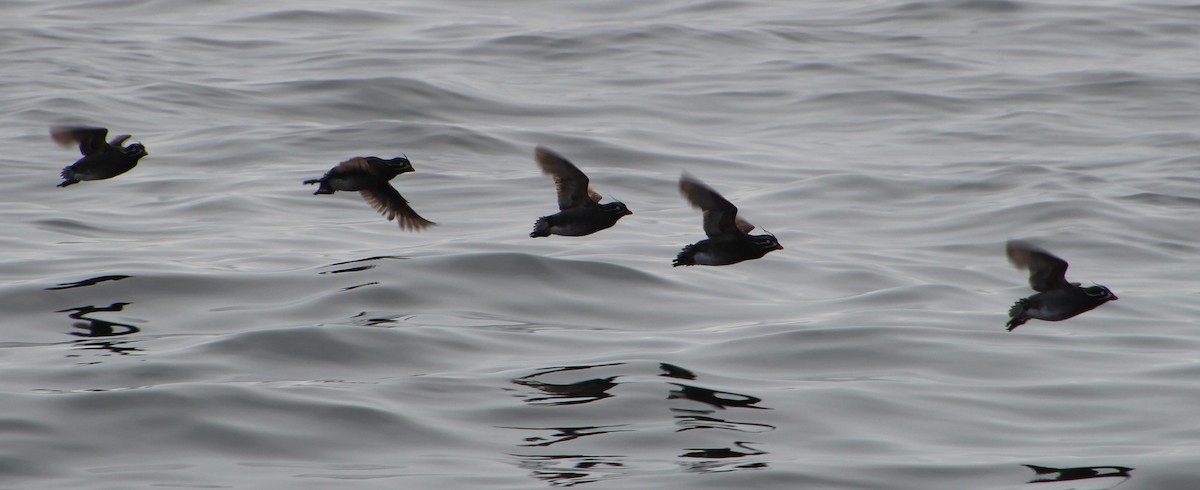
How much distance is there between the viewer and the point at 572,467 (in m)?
9.79

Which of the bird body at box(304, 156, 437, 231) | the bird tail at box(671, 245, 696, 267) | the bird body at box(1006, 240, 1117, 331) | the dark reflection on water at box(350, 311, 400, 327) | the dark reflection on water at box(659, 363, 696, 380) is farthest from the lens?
the dark reflection on water at box(350, 311, 400, 327)

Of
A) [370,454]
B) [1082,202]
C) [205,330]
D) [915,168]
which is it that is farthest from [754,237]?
[915,168]

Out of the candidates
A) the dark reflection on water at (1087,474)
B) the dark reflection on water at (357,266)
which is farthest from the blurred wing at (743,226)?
the dark reflection on water at (357,266)

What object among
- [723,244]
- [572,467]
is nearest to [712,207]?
[723,244]

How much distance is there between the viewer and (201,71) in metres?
28.7

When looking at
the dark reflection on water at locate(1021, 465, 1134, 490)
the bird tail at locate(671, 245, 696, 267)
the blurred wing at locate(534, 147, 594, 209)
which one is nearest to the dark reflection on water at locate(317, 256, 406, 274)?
the blurred wing at locate(534, 147, 594, 209)

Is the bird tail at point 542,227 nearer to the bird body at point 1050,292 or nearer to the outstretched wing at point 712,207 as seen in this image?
the outstretched wing at point 712,207

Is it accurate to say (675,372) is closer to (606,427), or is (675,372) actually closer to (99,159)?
(606,427)

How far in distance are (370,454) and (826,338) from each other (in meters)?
5.15

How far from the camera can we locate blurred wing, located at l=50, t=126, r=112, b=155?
43.3 ft

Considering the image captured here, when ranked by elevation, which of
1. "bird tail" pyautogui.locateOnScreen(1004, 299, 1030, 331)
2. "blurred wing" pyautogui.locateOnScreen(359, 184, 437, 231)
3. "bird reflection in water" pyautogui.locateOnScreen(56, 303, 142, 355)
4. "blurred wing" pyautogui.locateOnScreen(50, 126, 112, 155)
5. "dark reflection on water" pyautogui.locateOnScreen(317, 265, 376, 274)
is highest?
"blurred wing" pyautogui.locateOnScreen(50, 126, 112, 155)

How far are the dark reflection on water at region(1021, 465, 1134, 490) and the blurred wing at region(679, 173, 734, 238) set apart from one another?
2675 mm

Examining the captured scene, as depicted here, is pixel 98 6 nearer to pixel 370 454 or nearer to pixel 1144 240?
pixel 1144 240

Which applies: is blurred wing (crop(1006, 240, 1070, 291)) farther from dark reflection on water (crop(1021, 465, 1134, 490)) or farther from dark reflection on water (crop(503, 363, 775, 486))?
dark reflection on water (crop(503, 363, 775, 486))
